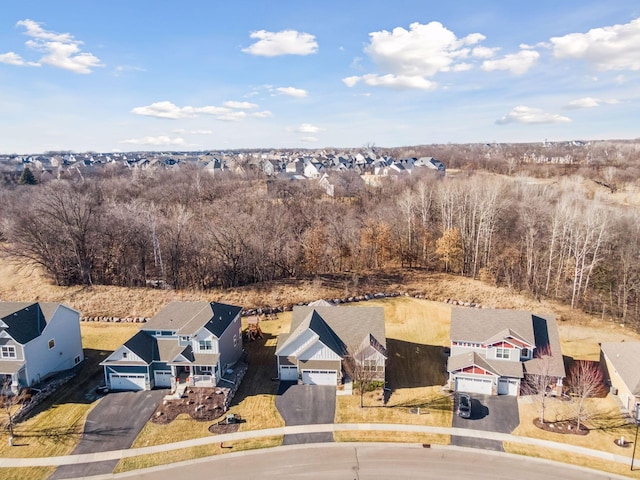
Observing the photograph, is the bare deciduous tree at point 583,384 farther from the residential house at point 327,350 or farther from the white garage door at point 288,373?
the white garage door at point 288,373

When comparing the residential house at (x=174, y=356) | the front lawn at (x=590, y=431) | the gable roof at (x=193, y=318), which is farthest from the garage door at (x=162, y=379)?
the front lawn at (x=590, y=431)

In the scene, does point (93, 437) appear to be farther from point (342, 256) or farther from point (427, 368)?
point (342, 256)

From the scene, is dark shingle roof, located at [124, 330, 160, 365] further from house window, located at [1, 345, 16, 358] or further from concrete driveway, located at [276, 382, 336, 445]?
concrete driveway, located at [276, 382, 336, 445]

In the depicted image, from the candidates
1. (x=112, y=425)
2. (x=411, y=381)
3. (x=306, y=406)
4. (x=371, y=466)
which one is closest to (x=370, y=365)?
(x=411, y=381)

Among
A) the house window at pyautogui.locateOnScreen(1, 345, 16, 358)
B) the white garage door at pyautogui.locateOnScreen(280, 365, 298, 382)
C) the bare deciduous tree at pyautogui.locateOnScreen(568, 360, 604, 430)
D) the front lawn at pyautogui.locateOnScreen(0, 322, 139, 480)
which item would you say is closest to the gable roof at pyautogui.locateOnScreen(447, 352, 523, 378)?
the bare deciduous tree at pyautogui.locateOnScreen(568, 360, 604, 430)

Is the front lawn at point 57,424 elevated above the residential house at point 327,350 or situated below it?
below

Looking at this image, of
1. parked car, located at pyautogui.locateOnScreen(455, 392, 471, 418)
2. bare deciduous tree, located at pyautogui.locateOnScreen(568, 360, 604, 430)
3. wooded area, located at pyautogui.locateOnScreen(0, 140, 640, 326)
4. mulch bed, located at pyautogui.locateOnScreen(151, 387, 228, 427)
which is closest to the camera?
bare deciduous tree, located at pyautogui.locateOnScreen(568, 360, 604, 430)
